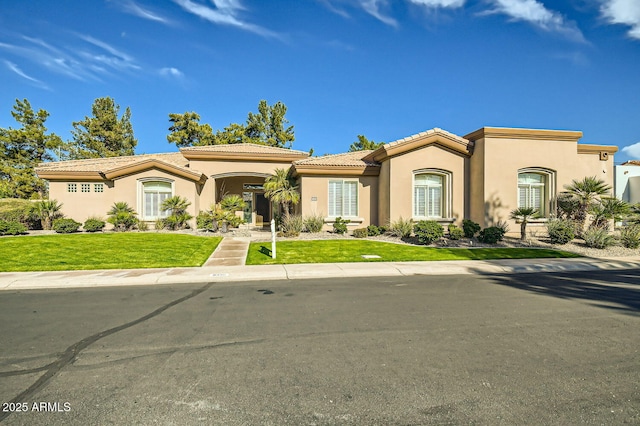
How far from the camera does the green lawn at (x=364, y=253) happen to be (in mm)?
12156

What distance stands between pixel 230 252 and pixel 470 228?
442 inches

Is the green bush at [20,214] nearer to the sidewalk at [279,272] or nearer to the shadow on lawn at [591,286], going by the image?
the sidewalk at [279,272]

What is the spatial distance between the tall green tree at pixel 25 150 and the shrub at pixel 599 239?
135 feet

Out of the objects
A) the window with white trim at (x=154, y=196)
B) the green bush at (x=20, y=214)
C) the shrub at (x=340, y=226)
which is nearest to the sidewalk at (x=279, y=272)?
the shrub at (x=340, y=226)

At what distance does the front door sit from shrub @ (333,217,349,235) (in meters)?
7.76

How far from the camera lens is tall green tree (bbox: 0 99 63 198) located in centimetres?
3181

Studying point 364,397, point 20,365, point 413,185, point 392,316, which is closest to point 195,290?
point 20,365

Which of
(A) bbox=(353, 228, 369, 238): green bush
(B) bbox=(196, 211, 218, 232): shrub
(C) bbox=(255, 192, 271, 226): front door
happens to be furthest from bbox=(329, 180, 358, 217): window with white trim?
(C) bbox=(255, 192, 271, 226): front door

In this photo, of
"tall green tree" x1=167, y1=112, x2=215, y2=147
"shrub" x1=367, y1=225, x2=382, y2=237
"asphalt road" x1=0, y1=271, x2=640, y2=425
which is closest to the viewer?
"asphalt road" x1=0, y1=271, x2=640, y2=425

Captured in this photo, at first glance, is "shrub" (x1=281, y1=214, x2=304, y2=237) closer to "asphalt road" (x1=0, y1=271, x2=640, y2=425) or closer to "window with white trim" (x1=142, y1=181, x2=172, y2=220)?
"window with white trim" (x1=142, y1=181, x2=172, y2=220)

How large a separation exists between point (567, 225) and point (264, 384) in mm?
17173

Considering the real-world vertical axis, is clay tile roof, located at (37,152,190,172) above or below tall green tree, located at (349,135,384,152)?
below

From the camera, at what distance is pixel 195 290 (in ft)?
26.5

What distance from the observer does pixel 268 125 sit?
41188 mm
